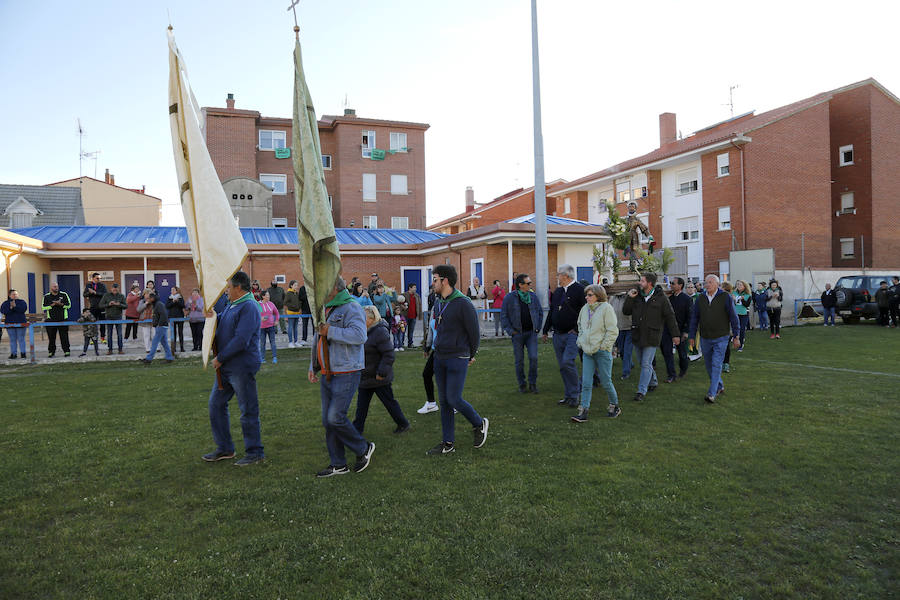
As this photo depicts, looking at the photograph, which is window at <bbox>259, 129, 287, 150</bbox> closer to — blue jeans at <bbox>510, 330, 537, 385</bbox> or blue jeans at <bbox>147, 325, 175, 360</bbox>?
blue jeans at <bbox>147, 325, 175, 360</bbox>

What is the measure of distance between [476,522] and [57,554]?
9.48 ft

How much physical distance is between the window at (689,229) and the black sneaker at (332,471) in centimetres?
3176

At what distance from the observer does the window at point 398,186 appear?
42500 millimetres

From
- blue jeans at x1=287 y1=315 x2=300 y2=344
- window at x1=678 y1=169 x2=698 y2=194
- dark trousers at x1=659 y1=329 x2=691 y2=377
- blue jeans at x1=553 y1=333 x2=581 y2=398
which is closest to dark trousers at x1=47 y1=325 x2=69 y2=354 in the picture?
blue jeans at x1=287 y1=315 x2=300 y2=344

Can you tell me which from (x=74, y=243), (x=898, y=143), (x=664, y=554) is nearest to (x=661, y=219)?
(x=898, y=143)

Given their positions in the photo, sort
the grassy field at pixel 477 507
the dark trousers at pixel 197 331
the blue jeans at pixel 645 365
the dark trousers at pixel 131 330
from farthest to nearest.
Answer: the dark trousers at pixel 131 330 < the dark trousers at pixel 197 331 < the blue jeans at pixel 645 365 < the grassy field at pixel 477 507

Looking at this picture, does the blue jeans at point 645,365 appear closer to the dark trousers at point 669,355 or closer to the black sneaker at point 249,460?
the dark trousers at point 669,355

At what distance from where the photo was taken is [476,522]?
4.11m

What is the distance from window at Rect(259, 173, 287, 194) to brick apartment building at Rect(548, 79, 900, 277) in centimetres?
2411

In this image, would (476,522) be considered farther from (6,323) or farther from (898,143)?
(898,143)

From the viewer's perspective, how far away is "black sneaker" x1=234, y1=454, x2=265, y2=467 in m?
5.50

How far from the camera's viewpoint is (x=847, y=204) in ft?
110

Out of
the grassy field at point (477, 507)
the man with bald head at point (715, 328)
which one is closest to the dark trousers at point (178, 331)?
the grassy field at point (477, 507)

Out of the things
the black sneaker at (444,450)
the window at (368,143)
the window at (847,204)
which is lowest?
the black sneaker at (444,450)
